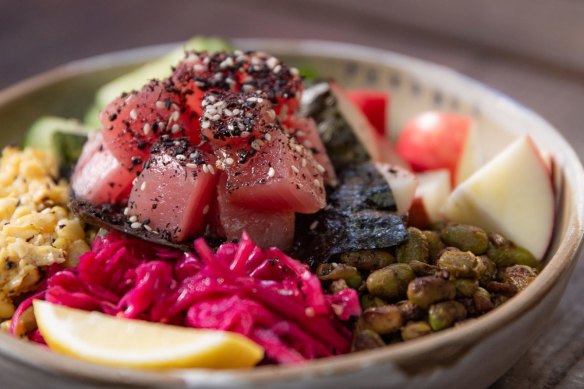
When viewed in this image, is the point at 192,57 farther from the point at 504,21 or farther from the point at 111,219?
the point at 504,21

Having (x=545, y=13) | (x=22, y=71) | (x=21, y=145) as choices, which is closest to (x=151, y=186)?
(x=21, y=145)

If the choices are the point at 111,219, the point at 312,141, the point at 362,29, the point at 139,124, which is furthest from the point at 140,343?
the point at 362,29

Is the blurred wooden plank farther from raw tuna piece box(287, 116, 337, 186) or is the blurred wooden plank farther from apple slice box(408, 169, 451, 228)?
raw tuna piece box(287, 116, 337, 186)

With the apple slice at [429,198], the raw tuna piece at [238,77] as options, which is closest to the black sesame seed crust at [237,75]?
the raw tuna piece at [238,77]

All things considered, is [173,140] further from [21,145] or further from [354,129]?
[21,145]

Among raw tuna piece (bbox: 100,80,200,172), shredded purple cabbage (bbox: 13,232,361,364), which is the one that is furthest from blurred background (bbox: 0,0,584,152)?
shredded purple cabbage (bbox: 13,232,361,364)
